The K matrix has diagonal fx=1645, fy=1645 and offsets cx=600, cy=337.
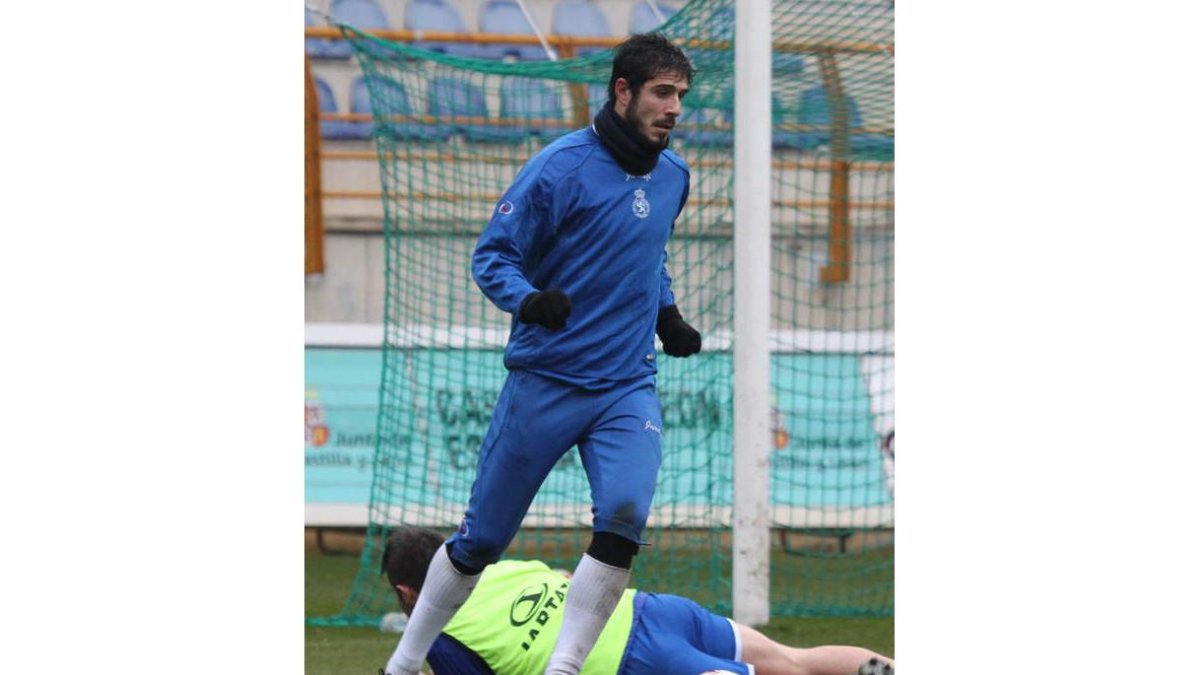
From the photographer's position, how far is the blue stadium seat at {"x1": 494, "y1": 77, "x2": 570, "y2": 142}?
10.0 m

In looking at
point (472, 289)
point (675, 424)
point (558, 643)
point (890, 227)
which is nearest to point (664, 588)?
point (675, 424)

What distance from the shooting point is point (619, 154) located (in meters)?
4.84

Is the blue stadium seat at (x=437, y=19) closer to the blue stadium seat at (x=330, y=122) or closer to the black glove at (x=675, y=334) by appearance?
the blue stadium seat at (x=330, y=122)

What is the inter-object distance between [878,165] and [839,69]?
180 centimetres

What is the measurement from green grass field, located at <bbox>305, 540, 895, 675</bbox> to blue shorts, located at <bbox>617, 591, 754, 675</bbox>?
125 centimetres

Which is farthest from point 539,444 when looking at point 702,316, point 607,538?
point 702,316

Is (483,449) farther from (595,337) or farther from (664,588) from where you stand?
(664,588)

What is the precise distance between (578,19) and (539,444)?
942cm

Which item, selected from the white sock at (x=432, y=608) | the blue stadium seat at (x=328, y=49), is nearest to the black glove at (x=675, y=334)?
the white sock at (x=432, y=608)

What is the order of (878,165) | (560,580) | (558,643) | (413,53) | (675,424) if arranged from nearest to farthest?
(558,643), (560,580), (413,53), (675,424), (878,165)

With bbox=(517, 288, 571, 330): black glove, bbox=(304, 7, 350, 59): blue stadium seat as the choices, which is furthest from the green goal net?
bbox=(517, 288, 571, 330): black glove

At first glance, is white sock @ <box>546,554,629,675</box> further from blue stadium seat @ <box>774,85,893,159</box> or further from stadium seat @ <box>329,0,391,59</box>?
stadium seat @ <box>329,0,391,59</box>

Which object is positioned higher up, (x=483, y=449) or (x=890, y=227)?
(x=890, y=227)

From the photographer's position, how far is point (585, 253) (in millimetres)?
4809
